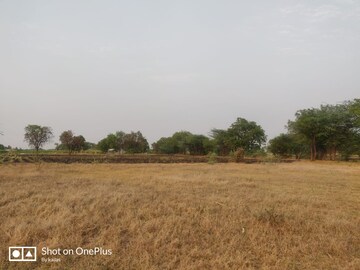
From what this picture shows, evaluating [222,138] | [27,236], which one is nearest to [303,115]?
[222,138]

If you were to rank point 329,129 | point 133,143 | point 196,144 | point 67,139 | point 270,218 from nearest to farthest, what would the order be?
point 270,218
point 329,129
point 67,139
point 133,143
point 196,144

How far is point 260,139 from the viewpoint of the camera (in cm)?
6512

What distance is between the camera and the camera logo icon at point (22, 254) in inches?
198

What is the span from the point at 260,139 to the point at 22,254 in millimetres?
62951

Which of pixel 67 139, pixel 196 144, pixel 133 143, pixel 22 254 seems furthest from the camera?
pixel 196 144

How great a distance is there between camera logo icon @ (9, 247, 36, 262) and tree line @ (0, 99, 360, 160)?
3588 cm

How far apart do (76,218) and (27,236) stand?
44.1 inches

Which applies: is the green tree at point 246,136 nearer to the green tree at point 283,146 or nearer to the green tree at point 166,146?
the green tree at point 283,146

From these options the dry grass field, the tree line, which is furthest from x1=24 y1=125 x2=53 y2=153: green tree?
the dry grass field

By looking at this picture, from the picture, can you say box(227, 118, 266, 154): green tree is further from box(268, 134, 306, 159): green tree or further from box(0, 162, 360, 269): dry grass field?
box(0, 162, 360, 269): dry grass field

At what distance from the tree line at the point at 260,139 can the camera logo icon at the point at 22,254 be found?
35877 mm

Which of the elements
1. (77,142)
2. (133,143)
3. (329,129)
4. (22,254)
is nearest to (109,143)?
(133,143)

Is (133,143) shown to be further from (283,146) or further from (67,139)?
(283,146)

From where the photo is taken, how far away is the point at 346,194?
1151 centimetres
